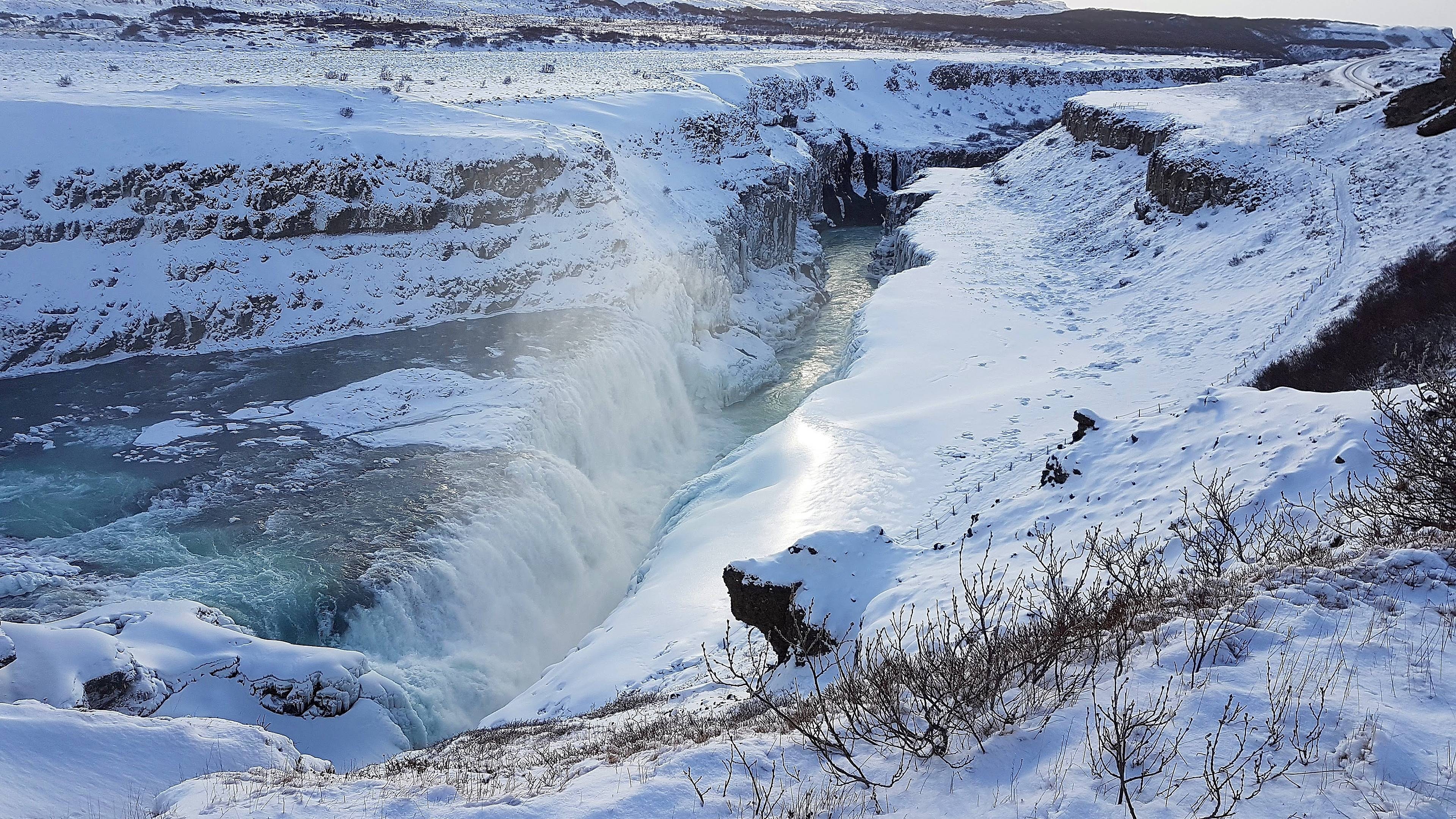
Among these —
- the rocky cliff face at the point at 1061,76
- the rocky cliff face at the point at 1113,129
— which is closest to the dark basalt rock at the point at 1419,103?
the rocky cliff face at the point at 1113,129

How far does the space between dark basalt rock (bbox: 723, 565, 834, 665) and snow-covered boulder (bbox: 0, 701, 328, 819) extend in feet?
16.3

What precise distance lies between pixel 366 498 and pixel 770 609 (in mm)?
10574

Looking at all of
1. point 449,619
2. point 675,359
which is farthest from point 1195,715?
point 675,359

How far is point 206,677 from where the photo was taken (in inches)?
422

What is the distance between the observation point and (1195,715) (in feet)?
15.4

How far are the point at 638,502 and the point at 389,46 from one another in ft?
146

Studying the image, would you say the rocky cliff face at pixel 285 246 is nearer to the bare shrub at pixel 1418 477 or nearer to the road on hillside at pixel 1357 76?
the bare shrub at pixel 1418 477

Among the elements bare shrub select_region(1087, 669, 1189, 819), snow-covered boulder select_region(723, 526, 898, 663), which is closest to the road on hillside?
snow-covered boulder select_region(723, 526, 898, 663)

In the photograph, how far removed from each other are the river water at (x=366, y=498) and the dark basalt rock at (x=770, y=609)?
6.27m

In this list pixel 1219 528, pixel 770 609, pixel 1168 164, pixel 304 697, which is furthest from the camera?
pixel 1168 164

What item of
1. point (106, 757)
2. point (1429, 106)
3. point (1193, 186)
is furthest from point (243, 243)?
point (1429, 106)

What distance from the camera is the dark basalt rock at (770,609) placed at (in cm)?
939

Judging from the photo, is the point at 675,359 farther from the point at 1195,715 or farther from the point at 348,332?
the point at 1195,715

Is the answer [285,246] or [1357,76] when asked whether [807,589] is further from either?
[1357,76]
